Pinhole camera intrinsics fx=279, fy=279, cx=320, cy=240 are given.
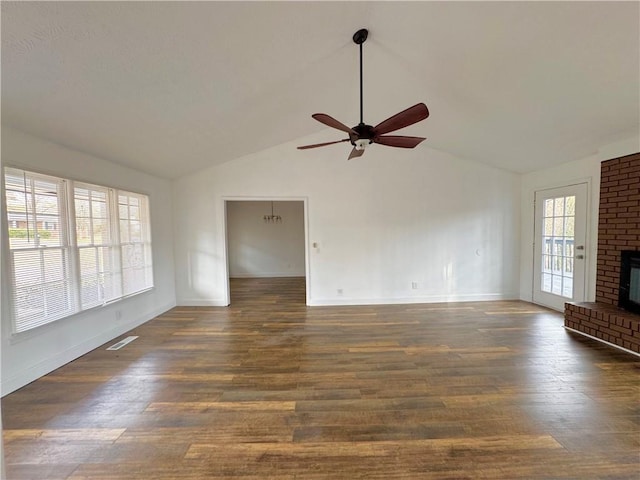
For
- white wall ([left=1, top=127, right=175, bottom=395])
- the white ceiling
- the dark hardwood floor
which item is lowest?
the dark hardwood floor

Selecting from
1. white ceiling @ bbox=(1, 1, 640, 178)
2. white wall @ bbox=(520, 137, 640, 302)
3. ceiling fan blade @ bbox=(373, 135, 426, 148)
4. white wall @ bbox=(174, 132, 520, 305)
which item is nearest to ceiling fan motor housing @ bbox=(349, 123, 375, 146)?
ceiling fan blade @ bbox=(373, 135, 426, 148)

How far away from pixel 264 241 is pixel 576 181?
7.08 meters

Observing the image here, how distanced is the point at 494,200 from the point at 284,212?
5485 mm

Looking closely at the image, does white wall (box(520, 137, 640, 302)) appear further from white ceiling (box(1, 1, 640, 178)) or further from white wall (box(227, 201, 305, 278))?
white wall (box(227, 201, 305, 278))

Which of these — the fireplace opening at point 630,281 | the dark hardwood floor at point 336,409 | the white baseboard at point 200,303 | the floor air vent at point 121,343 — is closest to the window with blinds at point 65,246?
the floor air vent at point 121,343

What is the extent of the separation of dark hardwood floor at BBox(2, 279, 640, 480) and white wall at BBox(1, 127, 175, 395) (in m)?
0.21

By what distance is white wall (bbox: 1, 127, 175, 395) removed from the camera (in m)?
2.55

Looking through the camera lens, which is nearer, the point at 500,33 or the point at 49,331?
the point at 500,33

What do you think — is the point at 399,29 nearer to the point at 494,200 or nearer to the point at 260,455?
the point at 260,455

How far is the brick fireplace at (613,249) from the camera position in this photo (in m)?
3.18

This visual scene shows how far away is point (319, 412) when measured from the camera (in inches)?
85.9

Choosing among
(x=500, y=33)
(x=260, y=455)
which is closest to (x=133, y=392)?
(x=260, y=455)

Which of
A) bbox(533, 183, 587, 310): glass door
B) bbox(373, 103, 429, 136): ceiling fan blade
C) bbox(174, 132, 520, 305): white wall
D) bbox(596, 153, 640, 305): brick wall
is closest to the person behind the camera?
bbox(373, 103, 429, 136): ceiling fan blade

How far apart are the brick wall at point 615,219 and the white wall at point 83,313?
6.50m
